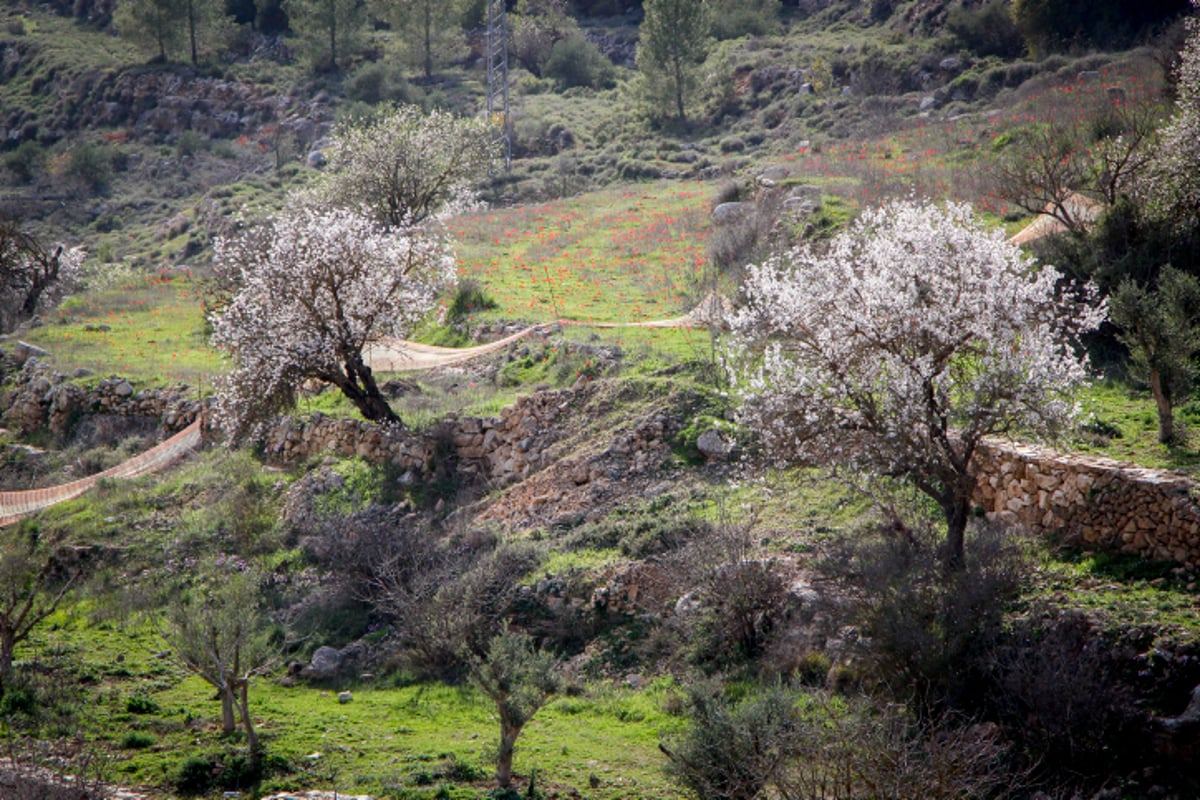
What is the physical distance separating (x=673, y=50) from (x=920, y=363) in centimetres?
4992

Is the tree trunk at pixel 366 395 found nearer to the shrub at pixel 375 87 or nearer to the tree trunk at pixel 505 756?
the tree trunk at pixel 505 756

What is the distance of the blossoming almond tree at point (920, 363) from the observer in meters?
12.3

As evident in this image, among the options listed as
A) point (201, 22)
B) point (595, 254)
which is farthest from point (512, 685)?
point (201, 22)

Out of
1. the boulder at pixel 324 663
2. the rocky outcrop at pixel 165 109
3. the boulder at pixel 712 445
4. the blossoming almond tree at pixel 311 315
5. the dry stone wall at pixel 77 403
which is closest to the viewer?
the boulder at pixel 324 663

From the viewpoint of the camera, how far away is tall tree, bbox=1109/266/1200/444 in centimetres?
1433

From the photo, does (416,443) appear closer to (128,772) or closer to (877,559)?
(128,772)

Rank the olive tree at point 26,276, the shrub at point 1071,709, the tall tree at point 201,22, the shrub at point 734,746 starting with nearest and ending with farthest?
the shrub at point 734,746 < the shrub at point 1071,709 < the olive tree at point 26,276 < the tall tree at point 201,22

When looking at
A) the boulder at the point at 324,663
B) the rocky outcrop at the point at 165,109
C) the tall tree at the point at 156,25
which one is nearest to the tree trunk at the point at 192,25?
the tall tree at the point at 156,25

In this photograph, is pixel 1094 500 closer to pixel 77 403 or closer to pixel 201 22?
pixel 77 403

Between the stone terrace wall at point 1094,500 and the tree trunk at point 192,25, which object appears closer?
the stone terrace wall at point 1094,500

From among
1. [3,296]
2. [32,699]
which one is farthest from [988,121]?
[3,296]

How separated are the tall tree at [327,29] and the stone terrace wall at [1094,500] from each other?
219 feet

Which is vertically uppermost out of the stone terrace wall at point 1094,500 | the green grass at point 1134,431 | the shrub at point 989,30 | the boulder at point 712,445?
the shrub at point 989,30

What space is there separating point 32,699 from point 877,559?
12050 millimetres
